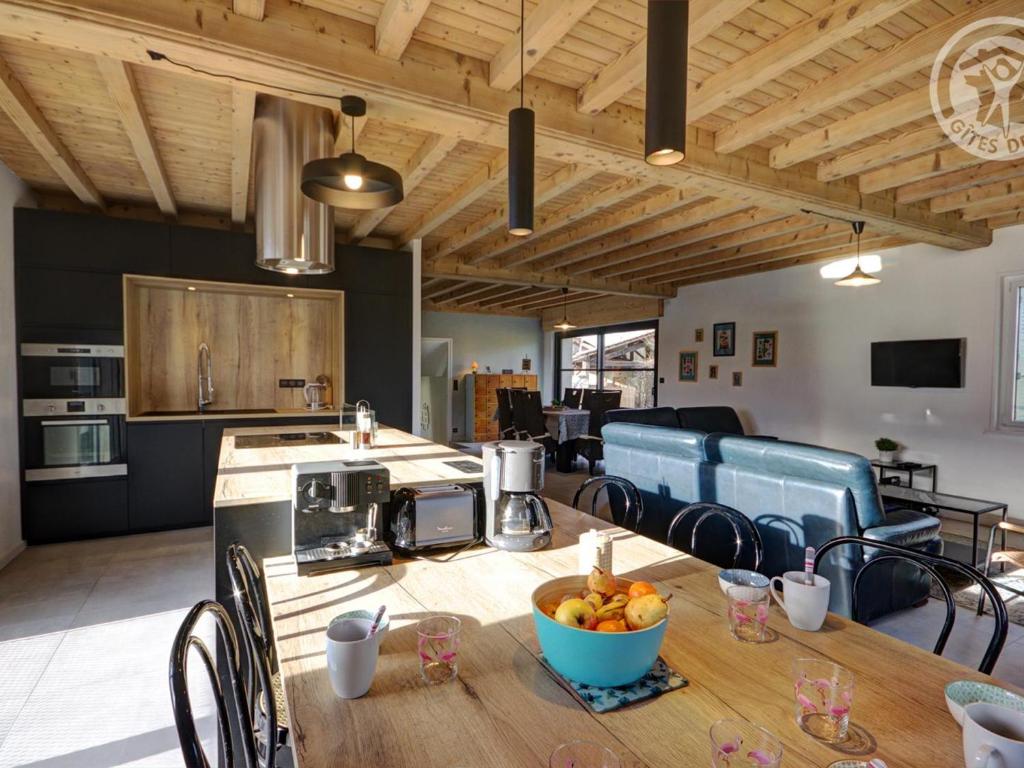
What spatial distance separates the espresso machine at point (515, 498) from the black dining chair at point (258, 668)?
2.12 ft

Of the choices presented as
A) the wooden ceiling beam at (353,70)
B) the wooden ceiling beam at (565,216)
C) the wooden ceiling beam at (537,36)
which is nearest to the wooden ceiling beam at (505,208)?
the wooden ceiling beam at (565,216)

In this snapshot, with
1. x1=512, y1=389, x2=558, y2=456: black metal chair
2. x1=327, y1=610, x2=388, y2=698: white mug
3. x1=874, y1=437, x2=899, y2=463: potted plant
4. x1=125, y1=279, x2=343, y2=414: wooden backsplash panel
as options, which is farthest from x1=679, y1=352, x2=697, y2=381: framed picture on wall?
x1=327, y1=610, x2=388, y2=698: white mug

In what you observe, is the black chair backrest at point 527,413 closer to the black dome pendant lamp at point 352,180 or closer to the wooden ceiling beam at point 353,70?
the wooden ceiling beam at point 353,70

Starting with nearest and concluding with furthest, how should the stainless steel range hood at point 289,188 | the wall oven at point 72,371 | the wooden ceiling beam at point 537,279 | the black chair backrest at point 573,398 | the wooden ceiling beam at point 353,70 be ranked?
the wooden ceiling beam at point 353,70 < the stainless steel range hood at point 289,188 < the wall oven at point 72,371 < the wooden ceiling beam at point 537,279 < the black chair backrest at point 573,398

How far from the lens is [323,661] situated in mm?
972

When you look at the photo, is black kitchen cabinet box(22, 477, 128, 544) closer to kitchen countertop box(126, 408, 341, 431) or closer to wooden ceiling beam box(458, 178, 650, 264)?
kitchen countertop box(126, 408, 341, 431)

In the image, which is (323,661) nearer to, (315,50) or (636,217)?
(315,50)

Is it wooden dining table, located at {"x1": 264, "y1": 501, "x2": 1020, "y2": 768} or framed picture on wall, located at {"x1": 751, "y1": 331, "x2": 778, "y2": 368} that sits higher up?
framed picture on wall, located at {"x1": 751, "y1": 331, "x2": 778, "y2": 368}

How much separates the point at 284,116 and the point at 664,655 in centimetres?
309

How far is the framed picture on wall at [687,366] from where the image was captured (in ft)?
25.3

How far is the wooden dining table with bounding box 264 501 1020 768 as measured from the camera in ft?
2.46

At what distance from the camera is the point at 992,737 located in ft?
2.16

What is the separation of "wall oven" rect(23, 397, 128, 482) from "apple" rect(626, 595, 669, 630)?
4.43 m

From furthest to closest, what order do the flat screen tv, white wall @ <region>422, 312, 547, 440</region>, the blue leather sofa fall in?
white wall @ <region>422, 312, 547, 440</region>, the flat screen tv, the blue leather sofa
